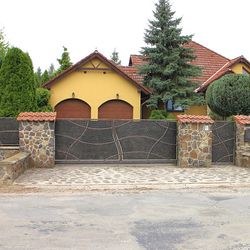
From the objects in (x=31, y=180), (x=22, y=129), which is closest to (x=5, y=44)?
(x=22, y=129)

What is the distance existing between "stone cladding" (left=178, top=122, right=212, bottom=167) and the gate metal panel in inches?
24.0

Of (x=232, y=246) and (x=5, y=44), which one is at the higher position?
(x=5, y=44)

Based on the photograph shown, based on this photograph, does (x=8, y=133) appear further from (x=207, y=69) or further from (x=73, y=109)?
(x=207, y=69)

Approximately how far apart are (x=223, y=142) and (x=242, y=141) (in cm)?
73

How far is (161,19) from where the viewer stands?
19203 mm

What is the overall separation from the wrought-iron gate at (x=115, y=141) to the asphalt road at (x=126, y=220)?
147 inches

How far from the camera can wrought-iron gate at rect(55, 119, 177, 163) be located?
10.7 metres

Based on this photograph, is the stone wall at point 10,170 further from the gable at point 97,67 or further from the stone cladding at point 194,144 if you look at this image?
the gable at point 97,67

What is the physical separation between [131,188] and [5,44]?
22.9 m

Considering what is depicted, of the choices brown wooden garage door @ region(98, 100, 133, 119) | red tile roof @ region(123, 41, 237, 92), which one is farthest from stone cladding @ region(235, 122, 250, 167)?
red tile roof @ region(123, 41, 237, 92)

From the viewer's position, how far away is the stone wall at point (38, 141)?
1015cm

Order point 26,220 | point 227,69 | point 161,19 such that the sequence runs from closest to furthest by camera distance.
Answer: point 26,220 < point 161,19 < point 227,69

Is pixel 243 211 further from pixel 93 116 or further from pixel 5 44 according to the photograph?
pixel 5 44

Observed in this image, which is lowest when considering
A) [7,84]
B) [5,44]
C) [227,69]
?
[7,84]
